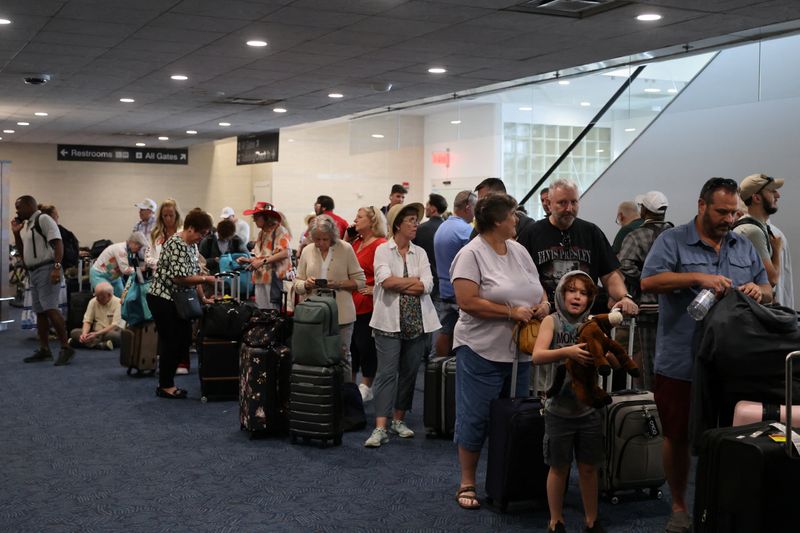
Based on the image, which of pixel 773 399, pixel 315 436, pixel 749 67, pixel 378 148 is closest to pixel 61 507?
pixel 315 436

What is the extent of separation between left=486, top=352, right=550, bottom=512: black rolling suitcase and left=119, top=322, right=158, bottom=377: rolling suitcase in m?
5.40

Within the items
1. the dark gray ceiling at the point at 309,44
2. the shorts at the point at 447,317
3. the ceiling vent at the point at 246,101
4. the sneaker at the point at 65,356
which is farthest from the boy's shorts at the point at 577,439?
the ceiling vent at the point at 246,101

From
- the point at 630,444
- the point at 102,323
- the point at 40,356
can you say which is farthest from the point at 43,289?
the point at 630,444

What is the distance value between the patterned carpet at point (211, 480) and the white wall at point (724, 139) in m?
4.30

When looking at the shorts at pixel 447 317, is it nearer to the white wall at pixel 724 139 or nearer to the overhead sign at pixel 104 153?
the white wall at pixel 724 139

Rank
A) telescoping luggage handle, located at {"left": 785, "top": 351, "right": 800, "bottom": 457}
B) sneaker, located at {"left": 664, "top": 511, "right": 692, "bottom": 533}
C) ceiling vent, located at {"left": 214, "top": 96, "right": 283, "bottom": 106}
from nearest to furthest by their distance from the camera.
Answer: telescoping luggage handle, located at {"left": 785, "top": 351, "right": 800, "bottom": 457}, sneaker, located at {"left": 664, "top": 511, "right": 692, "bottom": 533}, ceiling vent, located at {"left": 214, "top": 96, "right": 283, "bottom": 106}

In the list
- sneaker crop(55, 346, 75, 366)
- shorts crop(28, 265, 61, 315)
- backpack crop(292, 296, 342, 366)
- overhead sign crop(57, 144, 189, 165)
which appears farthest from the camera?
overhead sign crop(57, 144, 189, 165)

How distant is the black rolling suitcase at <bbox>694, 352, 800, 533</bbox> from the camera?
291 centimetres

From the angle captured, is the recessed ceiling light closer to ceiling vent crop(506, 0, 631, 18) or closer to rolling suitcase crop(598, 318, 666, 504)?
ceiling vent crop(506, 0, 631, 18)

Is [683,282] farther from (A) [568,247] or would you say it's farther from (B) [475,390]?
(B) [475,390]

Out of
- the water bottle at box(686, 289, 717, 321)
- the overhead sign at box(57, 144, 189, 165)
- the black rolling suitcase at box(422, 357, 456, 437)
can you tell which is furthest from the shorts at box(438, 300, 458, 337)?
the overhead sign at box(57, 144, 189, 165)

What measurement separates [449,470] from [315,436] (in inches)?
41.7

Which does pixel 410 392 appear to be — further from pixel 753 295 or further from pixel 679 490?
pixel 753 295

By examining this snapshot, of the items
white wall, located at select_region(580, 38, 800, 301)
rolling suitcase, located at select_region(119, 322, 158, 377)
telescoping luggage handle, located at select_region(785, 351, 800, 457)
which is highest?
white wall, located at select_region(580, 38, 800, 301)
